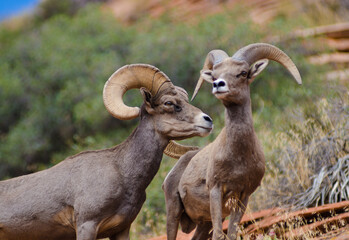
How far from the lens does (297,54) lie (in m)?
20.5

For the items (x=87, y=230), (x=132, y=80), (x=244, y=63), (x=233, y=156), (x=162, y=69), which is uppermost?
(x=132, y=80)

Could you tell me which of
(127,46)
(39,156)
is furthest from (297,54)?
(39,156)

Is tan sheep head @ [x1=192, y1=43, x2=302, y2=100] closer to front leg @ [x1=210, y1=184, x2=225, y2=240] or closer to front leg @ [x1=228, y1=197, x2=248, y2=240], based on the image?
front leg @ [x1=210, y1=184, x2=225, y2=240]

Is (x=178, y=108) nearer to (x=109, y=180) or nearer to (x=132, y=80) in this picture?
(x=132, y=80)

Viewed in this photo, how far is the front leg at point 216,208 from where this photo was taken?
680 cm

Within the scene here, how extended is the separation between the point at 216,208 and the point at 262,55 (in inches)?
81.8

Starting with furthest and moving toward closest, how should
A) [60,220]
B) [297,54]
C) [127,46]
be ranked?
[127,46] → [297,54] → [60,220]

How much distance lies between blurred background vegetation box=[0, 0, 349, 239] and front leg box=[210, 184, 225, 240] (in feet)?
11.5

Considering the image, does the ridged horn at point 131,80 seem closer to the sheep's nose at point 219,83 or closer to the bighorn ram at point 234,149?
the bighorn ram at point 234,149

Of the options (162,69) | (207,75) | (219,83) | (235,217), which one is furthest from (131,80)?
(162,69)

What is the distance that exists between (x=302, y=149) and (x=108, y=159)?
4.50 metres

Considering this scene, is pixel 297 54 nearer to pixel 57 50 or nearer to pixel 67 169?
pixel 57 50

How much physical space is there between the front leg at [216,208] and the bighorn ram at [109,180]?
704mm

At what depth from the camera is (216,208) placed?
691 cm
